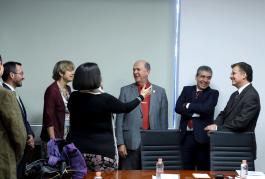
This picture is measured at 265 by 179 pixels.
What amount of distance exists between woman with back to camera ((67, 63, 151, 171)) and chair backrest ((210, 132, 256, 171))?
95 centimetres

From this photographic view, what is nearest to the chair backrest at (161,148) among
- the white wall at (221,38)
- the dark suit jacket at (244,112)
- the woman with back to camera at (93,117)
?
the woman with back to camera at (93,117)

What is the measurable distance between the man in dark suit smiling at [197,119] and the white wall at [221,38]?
419 millimetres

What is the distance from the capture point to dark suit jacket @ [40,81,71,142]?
4.11 meters

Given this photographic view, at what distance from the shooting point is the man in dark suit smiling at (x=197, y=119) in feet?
14.1

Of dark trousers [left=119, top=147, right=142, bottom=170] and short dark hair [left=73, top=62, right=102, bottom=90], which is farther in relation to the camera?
dark trousers [left=119, top=147, right=142, bottom=170]

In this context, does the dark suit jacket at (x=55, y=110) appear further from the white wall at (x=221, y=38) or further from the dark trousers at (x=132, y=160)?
the white wall at (x=221, y=38)

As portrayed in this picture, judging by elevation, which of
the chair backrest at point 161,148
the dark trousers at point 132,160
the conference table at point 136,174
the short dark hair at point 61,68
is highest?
the short dark hair at point 61,68

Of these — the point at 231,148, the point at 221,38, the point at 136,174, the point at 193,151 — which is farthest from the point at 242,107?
the point at 136,174

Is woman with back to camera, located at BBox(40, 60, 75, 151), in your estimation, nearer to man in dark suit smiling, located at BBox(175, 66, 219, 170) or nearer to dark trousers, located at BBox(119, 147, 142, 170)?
dark trousers, located at BBox(119, 147, 142, 170)

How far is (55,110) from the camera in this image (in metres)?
4.15

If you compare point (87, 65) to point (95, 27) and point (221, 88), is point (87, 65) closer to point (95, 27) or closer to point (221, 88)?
point (95, 27)

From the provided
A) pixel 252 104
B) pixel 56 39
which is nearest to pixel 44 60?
pixel 56 39

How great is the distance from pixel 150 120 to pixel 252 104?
1.10 metres

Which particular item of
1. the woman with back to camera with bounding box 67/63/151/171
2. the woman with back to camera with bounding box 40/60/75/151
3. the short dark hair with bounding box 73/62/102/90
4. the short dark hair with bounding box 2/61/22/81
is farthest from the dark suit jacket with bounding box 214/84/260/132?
the short dark hair with bounding box 2/61/22/81
